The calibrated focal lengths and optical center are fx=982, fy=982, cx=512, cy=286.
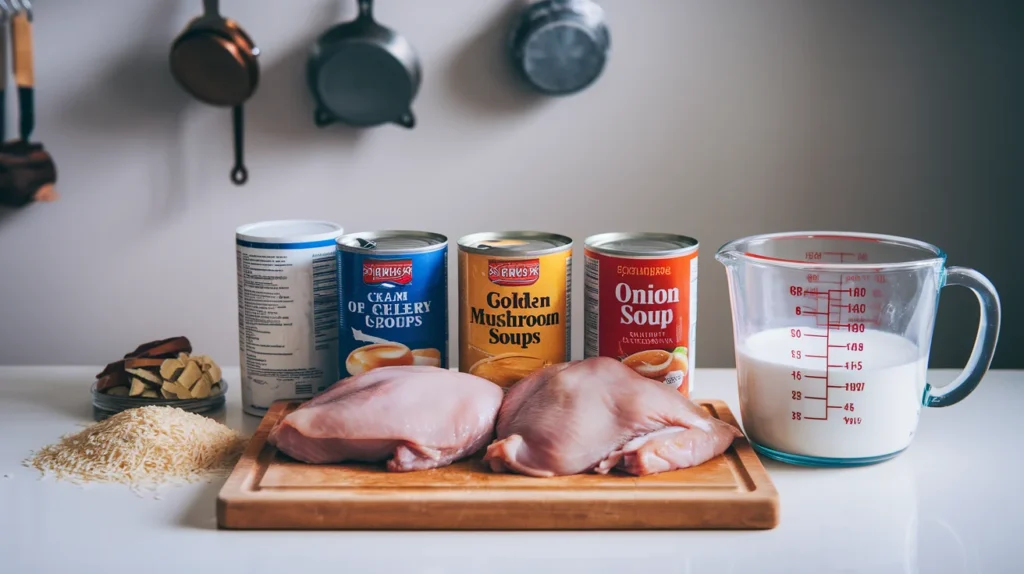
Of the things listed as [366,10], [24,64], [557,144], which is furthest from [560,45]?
[24,64]

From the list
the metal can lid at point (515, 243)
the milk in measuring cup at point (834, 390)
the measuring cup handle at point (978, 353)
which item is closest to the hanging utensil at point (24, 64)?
the metal can lid at point (515, 243)

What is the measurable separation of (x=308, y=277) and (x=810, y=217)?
934 mm

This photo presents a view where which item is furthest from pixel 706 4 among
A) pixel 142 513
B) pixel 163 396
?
pixel 142 513

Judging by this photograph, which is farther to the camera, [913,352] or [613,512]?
[913,352]

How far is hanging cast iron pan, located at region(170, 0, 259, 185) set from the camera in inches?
60.6

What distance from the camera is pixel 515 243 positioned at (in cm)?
122

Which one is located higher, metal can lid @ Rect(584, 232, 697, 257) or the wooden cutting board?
metal can lid @ Rect(584, 232, 697, 257)

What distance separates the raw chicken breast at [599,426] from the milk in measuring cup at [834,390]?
0.06 metres

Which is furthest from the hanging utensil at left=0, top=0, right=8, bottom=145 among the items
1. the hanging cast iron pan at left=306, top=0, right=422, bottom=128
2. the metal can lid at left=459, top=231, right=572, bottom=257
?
the metal can lid at left=459, top=231, right=572, bottom=257

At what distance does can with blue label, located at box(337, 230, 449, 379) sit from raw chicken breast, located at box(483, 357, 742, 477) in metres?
0.15

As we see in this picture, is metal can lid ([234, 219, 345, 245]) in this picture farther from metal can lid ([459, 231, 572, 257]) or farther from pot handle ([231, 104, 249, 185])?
pot handle ([231, 104, 249, 185])

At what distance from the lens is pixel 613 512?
918mm

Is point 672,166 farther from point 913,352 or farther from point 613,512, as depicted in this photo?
point 613,512

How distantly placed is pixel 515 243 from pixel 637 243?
0.50 feet
